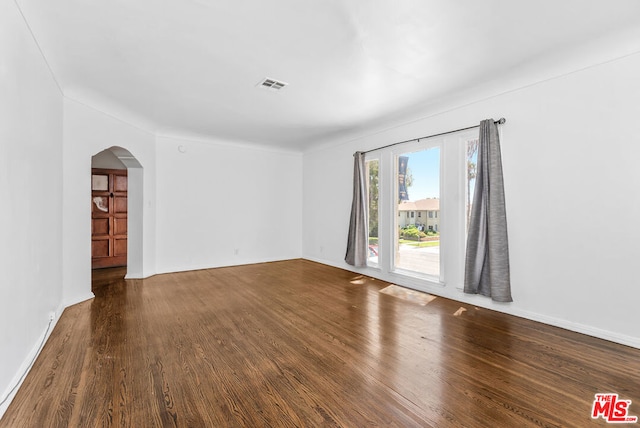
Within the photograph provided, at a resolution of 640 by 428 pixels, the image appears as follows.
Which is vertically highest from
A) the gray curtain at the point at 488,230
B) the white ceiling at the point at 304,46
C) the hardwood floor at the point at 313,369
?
the white ceiling at the point at 304,46

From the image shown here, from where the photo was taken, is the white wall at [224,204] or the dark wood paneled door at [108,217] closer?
the white wall at [224,204]

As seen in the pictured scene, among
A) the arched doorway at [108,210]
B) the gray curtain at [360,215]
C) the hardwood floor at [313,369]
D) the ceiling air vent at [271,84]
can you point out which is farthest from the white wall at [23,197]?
the gray curtain at [360,215]

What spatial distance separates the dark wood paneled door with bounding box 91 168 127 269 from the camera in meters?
6.05

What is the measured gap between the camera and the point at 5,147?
1.87 meters

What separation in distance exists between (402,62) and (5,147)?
10.4 ft

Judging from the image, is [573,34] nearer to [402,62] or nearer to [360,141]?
[402,62]

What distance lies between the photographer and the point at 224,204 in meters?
6.27

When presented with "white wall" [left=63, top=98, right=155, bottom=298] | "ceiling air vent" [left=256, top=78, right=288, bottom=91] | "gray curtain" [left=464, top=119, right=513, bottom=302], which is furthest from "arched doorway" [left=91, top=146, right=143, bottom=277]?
"gray curtain" [left=464, top=119, right=513, bottom=302]

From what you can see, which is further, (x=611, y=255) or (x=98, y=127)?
(x=98, y=127)

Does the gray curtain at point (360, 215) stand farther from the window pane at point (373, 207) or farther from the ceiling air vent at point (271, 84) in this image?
the ceiling air vent at point (271, 84)

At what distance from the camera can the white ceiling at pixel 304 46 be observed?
214 cm

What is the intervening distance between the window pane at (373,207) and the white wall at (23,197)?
14.6 ft

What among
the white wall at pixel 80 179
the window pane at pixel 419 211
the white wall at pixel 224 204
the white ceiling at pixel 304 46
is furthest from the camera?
the white wall at pixel 224 204

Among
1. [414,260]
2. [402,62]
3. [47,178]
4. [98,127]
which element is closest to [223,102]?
[98,127]
